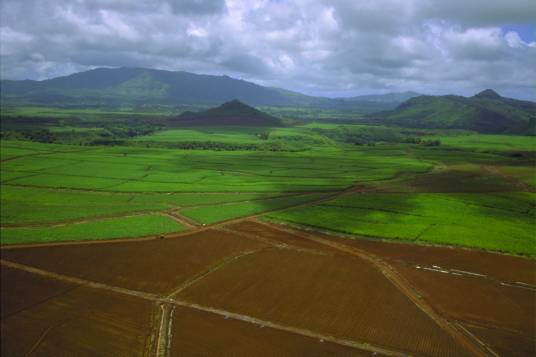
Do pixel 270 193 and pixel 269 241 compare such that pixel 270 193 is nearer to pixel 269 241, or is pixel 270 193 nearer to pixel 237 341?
pixel 269 241

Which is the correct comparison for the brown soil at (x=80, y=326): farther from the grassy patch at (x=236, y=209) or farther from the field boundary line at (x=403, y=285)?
the grassy patch at (x=236, y=209)

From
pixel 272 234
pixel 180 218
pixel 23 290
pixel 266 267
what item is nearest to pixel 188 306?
pixel 266 267

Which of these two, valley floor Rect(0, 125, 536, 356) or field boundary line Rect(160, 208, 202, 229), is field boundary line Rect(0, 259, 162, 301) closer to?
valley floor Rect(0, 125, 536, 356)

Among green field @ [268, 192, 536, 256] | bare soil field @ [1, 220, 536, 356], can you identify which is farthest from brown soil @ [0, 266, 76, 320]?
green field @ [268, 192, 536, 256]

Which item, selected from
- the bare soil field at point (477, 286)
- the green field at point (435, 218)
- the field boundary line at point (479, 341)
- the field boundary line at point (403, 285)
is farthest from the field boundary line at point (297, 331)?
the green field at point (435, 218)

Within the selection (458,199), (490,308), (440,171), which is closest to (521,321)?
(490,308)
